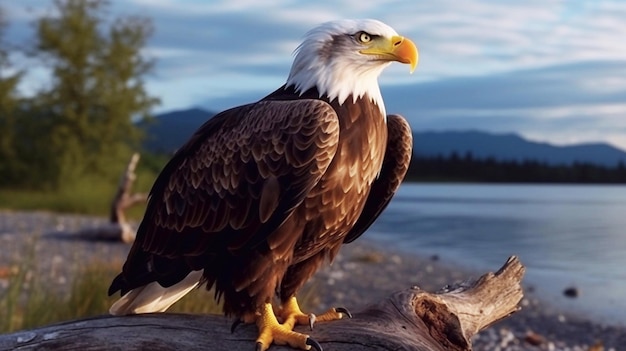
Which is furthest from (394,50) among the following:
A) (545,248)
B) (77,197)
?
(77,197)

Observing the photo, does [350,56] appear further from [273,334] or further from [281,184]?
[273,334]

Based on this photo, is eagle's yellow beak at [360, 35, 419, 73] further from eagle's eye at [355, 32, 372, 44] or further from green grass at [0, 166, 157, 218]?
green grass at [0, 166, 157, 218]

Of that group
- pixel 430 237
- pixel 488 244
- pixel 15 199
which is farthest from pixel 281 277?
pixel 15 199

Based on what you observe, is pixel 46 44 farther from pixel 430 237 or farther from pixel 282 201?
pixel 282 201

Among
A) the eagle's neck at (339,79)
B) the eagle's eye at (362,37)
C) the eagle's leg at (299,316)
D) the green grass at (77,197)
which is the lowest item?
the green grass at (77,197)

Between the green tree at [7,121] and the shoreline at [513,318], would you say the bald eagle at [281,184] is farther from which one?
the green tree at [7,121]

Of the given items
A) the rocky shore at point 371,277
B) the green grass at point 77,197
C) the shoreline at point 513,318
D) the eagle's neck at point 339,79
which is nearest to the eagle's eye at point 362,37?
the eagle's neck at point 339,79

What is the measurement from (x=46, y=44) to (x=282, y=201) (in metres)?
28.1

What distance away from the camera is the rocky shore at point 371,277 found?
35.0 ft

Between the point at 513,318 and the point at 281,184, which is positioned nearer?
the point at 281,184

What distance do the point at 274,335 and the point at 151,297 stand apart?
788 mm

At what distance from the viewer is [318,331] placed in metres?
4.00

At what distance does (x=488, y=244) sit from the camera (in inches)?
947

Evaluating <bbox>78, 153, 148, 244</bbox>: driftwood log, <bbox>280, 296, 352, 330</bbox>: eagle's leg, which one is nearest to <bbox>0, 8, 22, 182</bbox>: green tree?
<bbox>78, 153, 148, 244</bbox>: driftwood log
